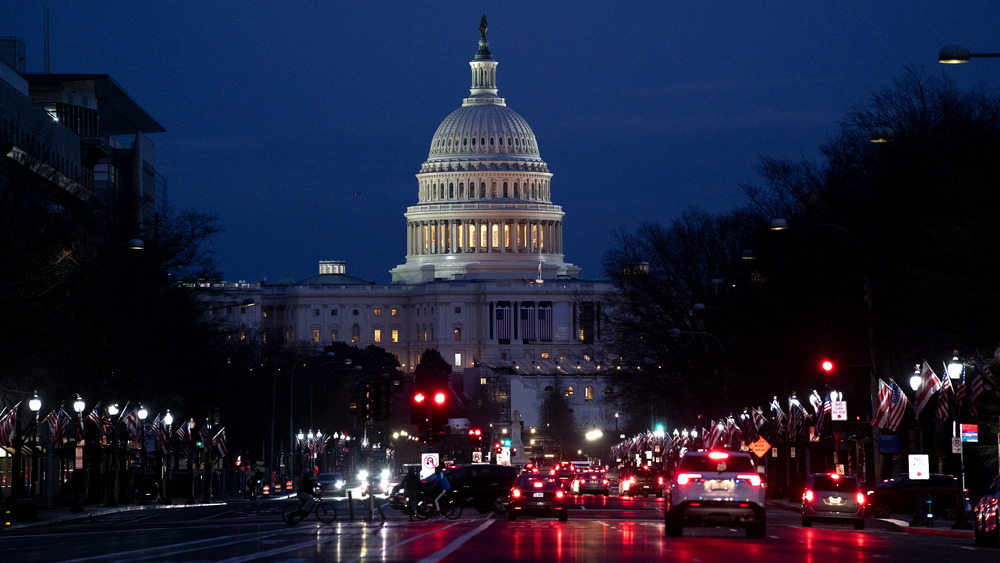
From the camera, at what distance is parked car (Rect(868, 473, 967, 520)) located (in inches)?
2151

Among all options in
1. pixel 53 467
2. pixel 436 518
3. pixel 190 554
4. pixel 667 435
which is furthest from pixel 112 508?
pixel 667 435

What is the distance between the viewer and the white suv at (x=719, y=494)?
36.7 meters

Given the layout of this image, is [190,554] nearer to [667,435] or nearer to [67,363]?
[67,363]

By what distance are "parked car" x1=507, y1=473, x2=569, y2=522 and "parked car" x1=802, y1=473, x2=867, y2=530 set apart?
618 cm

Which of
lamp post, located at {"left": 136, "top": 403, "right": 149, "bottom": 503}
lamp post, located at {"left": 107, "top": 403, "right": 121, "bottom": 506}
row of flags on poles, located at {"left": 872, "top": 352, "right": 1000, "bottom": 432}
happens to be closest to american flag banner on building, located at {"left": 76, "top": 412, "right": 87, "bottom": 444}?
lamp post, located at {"left": 107, "top": 403, "right": 121, "bottom": 506}

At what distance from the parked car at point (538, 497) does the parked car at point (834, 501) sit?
6.18 m

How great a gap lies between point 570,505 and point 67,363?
18.8m

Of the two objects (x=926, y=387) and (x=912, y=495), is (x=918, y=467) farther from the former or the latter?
(x=912, y=495)

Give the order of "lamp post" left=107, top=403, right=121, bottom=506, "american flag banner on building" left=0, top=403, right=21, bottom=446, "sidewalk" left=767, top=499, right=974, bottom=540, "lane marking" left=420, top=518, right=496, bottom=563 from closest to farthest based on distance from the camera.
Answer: "lane marking" left=420, top=518, right=496, bottom=563 → "sidewalk" left=767, top=499, right=974, bottom=540 → "american flag banner on building" left=0, top=403, right=21, bottom=446 → "lamp post" left=107, top=403, right=121, bottom=506

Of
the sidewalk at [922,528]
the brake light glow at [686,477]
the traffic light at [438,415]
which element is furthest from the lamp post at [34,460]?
the brake light glow at [686,477]

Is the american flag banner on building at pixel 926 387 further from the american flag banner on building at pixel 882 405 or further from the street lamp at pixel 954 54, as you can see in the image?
the street lamp at pixel 954 54

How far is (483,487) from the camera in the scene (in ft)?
193

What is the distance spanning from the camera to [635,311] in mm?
88125

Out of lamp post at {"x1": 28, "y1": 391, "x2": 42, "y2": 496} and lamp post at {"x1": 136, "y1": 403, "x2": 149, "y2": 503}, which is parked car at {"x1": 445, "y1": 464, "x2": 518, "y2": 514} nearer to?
lamp post at {"x1": 28, "y1": 391, "x2": 42, "y2": 496}
